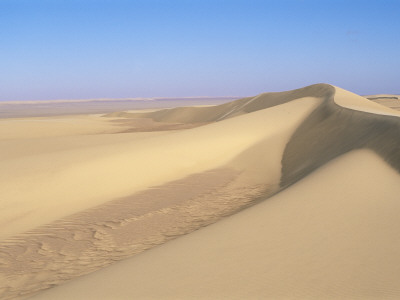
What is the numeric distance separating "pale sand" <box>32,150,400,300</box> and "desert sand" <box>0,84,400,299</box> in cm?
2

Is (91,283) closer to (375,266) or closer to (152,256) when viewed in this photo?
(152,256)

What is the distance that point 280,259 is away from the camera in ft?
12.9

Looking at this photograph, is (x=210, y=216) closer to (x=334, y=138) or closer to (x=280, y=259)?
(x=280, y=259)

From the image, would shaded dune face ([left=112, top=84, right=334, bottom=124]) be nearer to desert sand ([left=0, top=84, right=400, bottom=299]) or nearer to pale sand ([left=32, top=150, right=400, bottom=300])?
desert sand ([left=0, top=84, right=400, bottom=299])

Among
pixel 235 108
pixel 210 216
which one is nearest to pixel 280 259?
pixel 210 216

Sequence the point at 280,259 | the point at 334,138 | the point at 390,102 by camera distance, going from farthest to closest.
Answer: the point at 390,102
the point at 334,138
the point at 280,259

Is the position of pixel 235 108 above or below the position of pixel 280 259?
above

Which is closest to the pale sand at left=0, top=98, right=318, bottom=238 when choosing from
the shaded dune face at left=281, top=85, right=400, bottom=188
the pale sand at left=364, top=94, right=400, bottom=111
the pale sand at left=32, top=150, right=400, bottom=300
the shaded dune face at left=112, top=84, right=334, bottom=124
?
the shaded dune face at left=281, top=85, right=400, bottom=188

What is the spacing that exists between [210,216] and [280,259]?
3.04 m

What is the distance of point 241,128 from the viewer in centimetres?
1458

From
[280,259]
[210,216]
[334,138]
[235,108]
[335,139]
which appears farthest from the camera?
[235,108]

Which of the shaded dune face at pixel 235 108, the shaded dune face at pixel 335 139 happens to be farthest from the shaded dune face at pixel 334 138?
the shaded dune face at pixel 235 108

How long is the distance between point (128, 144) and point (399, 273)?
9445 mm

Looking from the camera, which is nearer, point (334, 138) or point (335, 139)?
point (335, 139)
